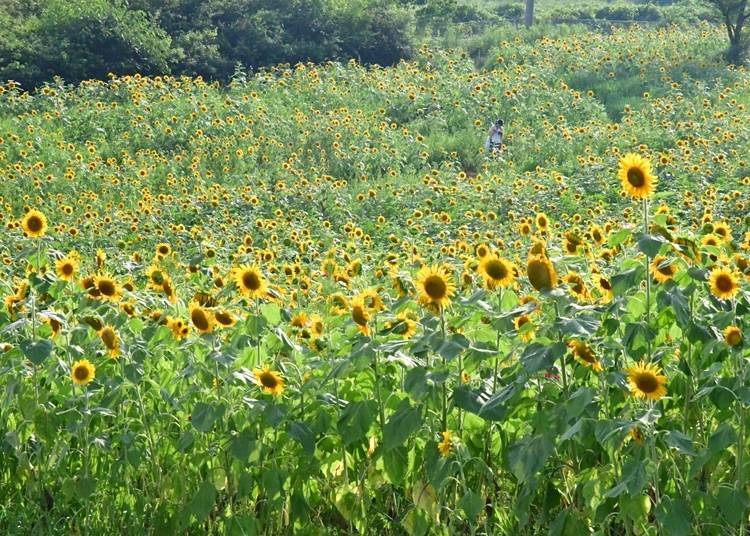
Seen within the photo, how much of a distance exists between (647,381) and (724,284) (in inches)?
17.1

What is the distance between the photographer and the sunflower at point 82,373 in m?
3.47

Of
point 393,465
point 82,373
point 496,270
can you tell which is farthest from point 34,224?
point 496,270

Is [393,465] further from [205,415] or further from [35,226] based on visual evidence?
[35,226]

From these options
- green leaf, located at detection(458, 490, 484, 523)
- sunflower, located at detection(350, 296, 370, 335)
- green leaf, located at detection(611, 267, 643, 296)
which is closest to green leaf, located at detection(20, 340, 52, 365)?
sunflower, located at detection(350, 296, 370, 335)

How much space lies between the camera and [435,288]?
2.90 meters

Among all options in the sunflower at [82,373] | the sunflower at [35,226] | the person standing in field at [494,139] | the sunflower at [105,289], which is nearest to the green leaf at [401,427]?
the sunflower at [82,373]

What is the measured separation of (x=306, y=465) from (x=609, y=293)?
38.1 inches

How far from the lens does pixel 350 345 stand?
335 centimetres

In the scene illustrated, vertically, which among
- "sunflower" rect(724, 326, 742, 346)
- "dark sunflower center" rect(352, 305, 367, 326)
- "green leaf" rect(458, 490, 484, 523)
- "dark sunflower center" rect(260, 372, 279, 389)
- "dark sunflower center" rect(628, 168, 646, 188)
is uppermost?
"dark sunflower center" rect(628, 168, 646, 188)

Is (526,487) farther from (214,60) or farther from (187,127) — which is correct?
(214,60)

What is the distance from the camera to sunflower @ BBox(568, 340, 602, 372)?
9.45 feet

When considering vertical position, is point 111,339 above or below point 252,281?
below

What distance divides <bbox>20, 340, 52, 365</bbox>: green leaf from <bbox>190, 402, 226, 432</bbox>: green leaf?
0.53 m

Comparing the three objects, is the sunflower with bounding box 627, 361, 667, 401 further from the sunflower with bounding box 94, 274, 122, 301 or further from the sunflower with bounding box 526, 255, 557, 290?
the sunflower with bounding box 94, 274, 122, 301
